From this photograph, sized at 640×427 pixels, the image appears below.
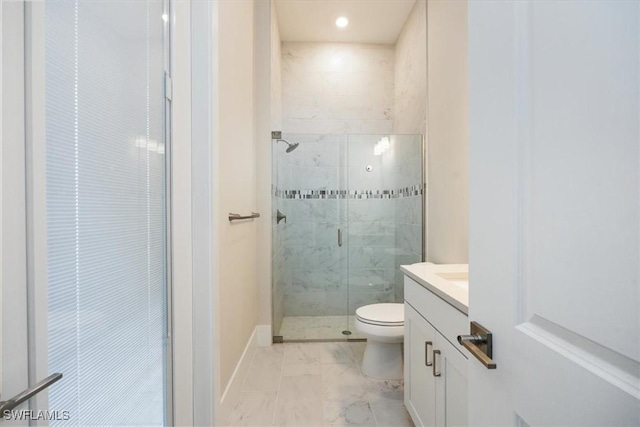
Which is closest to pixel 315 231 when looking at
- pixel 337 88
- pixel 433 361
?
pixel 337 88

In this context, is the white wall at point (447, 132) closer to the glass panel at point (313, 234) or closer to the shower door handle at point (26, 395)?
the glass panel at point (313, 234)

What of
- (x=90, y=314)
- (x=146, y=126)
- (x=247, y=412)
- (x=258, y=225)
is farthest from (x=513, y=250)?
(x=258, y=225)

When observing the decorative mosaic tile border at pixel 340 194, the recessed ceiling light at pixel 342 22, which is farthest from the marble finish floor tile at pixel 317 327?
the recessed ceiling light at pixel 342 22

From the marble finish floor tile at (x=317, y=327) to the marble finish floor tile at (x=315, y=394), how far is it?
26cm

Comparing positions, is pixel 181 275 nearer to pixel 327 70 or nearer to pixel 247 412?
pixel 247 412

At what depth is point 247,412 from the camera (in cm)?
164

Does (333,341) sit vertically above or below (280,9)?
below

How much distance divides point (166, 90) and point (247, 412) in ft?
5.41

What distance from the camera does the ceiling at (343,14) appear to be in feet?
8.71

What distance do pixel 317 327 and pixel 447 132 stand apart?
1.99 metres

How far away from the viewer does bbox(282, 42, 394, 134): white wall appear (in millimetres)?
3199

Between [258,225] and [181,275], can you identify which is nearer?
[181,275]

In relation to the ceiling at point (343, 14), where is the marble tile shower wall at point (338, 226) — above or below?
below

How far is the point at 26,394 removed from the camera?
20.4 inches
